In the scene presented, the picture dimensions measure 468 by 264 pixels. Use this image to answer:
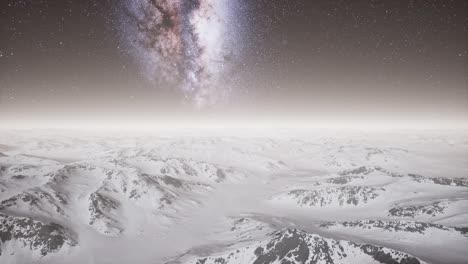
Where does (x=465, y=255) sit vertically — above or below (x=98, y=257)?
above

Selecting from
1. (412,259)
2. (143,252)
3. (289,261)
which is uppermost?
(412,259)

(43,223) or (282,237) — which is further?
(43,223)

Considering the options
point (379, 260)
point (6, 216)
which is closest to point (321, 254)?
point (379, 260)

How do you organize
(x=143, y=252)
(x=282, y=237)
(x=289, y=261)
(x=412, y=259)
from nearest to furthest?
1. (x=412, y=259)
2. (x=289, y=261)
3. (x=282, y=237)
4. (x=143, y=252)

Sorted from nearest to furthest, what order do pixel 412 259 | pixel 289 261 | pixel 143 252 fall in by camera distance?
pixel 412 259, pixel 289 261, pixel 143 252

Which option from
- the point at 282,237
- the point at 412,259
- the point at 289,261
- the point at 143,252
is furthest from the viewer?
the point at 143,252

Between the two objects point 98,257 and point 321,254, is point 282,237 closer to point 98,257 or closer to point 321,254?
point 321,254

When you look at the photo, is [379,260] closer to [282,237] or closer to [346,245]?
[346,245]

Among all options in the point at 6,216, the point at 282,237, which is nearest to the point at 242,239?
the point at 282,237

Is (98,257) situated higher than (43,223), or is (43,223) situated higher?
(43,223)
